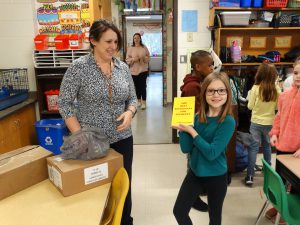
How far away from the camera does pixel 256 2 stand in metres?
3.57

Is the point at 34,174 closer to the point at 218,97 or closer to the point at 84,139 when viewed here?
the point at 84,139

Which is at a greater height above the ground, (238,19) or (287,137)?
(238,19)

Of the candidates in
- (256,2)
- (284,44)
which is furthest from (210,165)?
(284,44)

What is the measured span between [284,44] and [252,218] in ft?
8.34

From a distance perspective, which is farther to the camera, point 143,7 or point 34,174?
point 143,7

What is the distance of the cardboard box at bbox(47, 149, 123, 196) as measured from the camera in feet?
4.62

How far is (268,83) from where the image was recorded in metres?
2.83

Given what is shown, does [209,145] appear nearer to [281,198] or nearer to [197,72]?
[281,198]

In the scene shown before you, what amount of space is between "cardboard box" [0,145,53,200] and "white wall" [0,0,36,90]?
7.76ft

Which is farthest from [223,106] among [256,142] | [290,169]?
[256,142]

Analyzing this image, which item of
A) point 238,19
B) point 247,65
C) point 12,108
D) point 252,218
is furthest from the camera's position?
point 247,65

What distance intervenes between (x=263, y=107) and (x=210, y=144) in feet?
4.83

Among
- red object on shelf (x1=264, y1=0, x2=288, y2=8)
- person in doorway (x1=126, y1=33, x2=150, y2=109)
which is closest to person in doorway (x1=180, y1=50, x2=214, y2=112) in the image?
red object on shelf (x1=264, y1=0, x2=288, y2=8)

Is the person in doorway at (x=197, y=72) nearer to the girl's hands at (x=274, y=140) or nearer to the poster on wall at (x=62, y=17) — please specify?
the girl's hands at (x=274, y=140)
